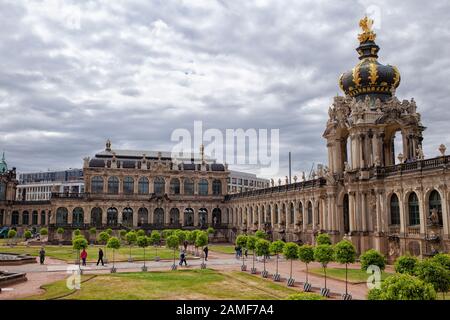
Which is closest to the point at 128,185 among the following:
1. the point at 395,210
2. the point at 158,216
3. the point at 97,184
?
the point at 97,184

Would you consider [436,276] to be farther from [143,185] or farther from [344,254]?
[143,185]

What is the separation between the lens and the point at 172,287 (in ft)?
113

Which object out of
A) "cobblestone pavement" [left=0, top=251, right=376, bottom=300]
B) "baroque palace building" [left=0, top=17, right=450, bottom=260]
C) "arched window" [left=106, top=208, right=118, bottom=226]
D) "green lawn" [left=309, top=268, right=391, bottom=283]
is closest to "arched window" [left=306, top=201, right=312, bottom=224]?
"baroque palace building" [left=0, top=17, right=450, bottom=260]

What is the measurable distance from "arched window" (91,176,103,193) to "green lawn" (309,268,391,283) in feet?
248

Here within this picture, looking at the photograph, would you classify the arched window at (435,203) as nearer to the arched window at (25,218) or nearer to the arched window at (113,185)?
the arched window at (113,185)

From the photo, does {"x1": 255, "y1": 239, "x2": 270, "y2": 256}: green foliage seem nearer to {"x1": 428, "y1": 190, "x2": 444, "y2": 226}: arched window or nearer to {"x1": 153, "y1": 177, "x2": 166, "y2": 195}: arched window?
{"x1": 428, "y1": 190, "x2": 444, "y2": 226}: arched window

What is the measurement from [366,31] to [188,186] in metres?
68.8

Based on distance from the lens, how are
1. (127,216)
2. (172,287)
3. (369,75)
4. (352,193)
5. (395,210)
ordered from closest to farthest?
(172,287)
(395,210)
(352,193)
(369,75)
(127,216)

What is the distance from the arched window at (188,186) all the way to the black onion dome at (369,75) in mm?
63814

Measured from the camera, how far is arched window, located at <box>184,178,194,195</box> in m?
117

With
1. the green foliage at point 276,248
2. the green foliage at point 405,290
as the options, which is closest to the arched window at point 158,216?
the green foliage at point 276,248

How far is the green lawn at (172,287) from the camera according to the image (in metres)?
30.9

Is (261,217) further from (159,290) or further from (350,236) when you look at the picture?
(159,290)

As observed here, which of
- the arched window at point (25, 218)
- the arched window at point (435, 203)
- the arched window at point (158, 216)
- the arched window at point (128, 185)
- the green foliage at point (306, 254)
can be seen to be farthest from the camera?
the arched window at point (25, 218)
